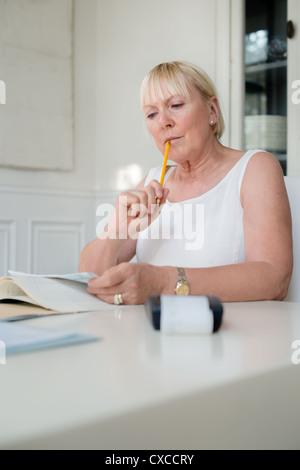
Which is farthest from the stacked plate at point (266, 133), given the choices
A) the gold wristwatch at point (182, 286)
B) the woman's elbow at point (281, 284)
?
the gold wristwatch at point (182, 286)

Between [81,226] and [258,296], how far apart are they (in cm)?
244

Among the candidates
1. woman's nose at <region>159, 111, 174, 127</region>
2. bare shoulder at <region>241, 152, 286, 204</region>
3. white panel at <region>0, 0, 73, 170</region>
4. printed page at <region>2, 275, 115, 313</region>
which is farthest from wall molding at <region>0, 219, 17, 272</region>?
printed page at <region>2, 275, 115, 313</region>

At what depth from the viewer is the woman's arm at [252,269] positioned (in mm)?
938

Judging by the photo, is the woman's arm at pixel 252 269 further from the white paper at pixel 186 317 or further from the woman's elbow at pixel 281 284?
the white paper at pixel 186 317

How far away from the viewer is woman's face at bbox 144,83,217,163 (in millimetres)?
1474

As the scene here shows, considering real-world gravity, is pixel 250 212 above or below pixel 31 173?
below

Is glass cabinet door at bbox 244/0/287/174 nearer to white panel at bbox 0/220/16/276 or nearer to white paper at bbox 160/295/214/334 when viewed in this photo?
white panel at bbox 0/220/16/276

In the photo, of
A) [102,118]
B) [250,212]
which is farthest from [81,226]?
[250,212]

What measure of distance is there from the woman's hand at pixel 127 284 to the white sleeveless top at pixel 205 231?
0.48 metres

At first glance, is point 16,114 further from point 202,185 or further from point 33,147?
point 202,185

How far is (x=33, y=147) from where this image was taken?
311 centimetres

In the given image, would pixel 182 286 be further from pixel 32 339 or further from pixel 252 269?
pixel 32 339

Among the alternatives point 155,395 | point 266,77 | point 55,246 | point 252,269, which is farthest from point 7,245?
point 155,395

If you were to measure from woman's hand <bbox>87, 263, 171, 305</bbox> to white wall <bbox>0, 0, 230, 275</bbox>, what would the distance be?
6.93 feet
